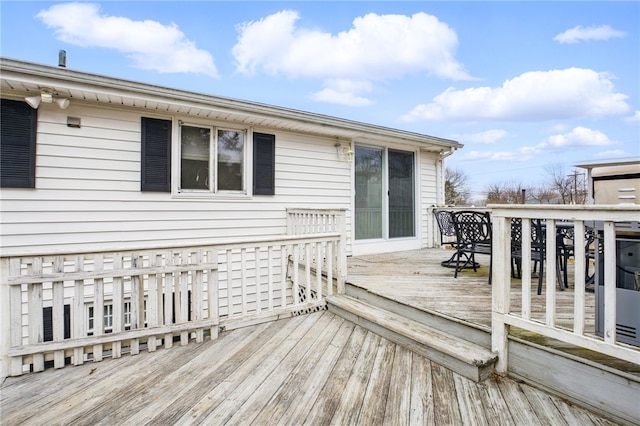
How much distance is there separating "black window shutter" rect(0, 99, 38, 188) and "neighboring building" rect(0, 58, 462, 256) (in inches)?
0.4

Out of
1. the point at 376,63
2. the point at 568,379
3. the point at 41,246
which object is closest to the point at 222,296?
the point at 41,246

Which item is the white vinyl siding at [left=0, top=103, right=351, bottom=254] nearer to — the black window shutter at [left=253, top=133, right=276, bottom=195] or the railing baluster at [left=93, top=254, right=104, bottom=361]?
the black window shutter at [left=253, top=133, right=276, bottom=195]

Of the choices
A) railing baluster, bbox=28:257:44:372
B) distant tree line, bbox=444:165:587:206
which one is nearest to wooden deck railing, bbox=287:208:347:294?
railing baluster, bbox=28:257:44:372

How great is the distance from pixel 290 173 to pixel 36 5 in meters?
5.23

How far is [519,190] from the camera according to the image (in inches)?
698

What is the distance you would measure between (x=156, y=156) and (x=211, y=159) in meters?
0.70

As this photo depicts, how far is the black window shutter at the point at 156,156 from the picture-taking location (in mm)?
4020

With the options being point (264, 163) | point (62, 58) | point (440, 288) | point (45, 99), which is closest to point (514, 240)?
point (440, 288)

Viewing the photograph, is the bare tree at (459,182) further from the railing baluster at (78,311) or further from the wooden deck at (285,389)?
the railing baluster at (78,311)

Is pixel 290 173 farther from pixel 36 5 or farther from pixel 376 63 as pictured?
pixel 376 63

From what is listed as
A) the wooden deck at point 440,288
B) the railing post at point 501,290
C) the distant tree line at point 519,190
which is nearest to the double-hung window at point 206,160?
the wooden deck at point 440,288

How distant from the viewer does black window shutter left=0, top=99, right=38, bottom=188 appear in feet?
10.9

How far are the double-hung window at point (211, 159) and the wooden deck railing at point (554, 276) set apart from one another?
11.8 feet

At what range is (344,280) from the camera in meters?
3.65
